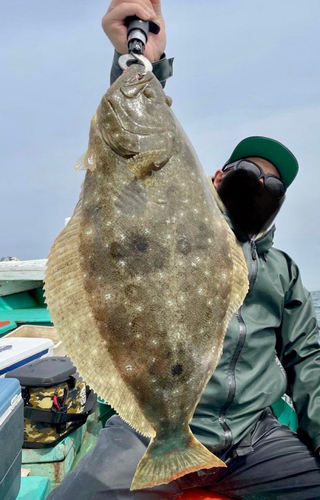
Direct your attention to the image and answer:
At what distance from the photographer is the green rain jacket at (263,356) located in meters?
2.83

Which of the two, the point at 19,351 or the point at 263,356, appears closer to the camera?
the point at 263,356

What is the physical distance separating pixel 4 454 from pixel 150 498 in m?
0.94

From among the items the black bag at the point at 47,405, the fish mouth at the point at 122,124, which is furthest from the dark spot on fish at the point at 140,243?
the black bag at the point at 47,405

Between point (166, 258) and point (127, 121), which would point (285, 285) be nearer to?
point (166, 258)

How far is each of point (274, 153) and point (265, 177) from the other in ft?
0.95

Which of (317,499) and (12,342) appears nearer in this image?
(317,499)

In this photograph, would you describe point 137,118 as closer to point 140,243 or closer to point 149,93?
point 149,93

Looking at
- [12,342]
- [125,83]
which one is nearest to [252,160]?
[125,83]

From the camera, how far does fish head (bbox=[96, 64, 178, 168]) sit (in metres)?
1.94

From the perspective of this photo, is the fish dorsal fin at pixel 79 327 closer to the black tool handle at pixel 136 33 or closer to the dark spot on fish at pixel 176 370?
the dark spot on fish at pixel 176 370

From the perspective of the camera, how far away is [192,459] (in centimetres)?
199

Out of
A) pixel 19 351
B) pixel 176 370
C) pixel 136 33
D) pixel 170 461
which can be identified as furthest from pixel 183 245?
pixel 19 351

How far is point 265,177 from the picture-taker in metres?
2.86

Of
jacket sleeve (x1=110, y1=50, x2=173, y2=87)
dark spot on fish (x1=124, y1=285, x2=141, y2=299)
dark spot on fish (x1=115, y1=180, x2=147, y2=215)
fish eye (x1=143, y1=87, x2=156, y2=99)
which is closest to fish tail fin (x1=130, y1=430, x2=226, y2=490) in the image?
dark spot on fish (x1=124, y1=285, x2=141, y2=299)
